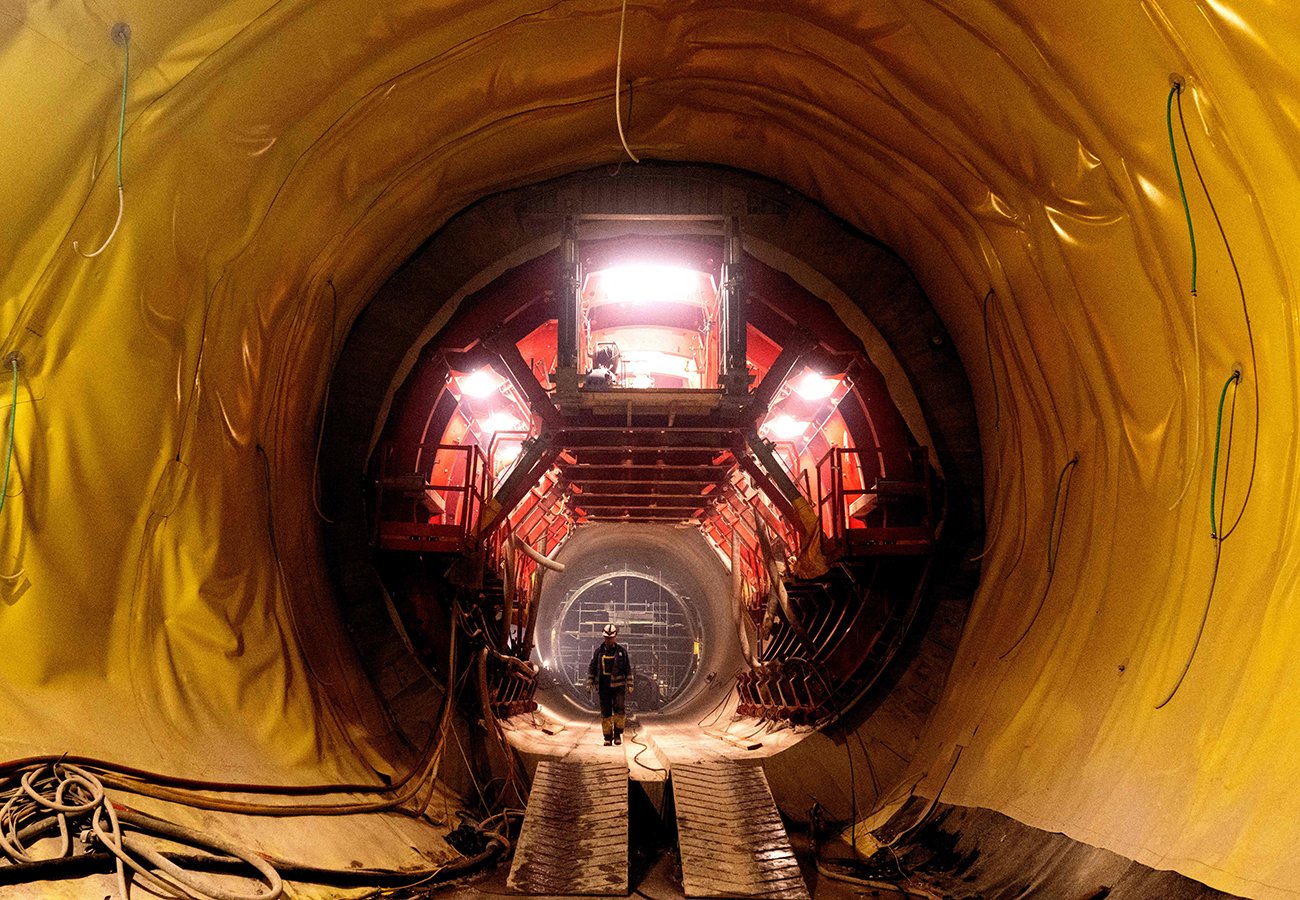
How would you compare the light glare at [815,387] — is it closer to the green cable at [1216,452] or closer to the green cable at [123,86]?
the green cable at [1216,452]

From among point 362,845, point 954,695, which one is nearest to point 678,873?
point 362,845

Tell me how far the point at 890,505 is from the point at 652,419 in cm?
210

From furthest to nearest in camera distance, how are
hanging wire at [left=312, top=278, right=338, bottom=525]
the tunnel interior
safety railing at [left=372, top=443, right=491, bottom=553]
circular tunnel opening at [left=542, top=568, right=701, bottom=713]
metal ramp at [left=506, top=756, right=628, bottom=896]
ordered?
circular tunnel opening at [left=542, top=568, right=701, bottom=713], the tunnel interior, safety railing at [left=372, top=443, right=491, bottom=553], hanging wire at [left=312, top=278, right=338, bottom=525], metal ramp at [left=506, top=756, right=628, bottom=896]

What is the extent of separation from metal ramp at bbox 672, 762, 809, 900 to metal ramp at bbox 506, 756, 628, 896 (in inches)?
15.3

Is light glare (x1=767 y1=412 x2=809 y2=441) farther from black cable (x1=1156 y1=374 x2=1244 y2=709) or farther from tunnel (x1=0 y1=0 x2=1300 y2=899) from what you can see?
black cable (x1=1156 y1=374 x2=1244 y2=709)

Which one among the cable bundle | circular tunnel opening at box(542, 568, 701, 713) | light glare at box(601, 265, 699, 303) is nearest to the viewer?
the cable bundle

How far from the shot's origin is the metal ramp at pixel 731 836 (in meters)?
4.96

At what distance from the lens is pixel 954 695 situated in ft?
22.1

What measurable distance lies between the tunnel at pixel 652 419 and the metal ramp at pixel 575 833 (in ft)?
0.15

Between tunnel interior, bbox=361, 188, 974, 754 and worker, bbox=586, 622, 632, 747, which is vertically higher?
tunnel interior, bbox=361, 188, 974, 754

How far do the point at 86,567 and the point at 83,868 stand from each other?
1584 mm

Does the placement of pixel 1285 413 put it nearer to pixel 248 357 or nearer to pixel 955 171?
pixel 955 171

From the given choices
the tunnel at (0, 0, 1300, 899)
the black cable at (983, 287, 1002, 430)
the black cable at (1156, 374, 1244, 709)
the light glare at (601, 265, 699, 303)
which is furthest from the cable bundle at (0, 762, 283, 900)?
the light glare at (601, 265, 699, 303)

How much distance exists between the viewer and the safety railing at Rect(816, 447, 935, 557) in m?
7.02
